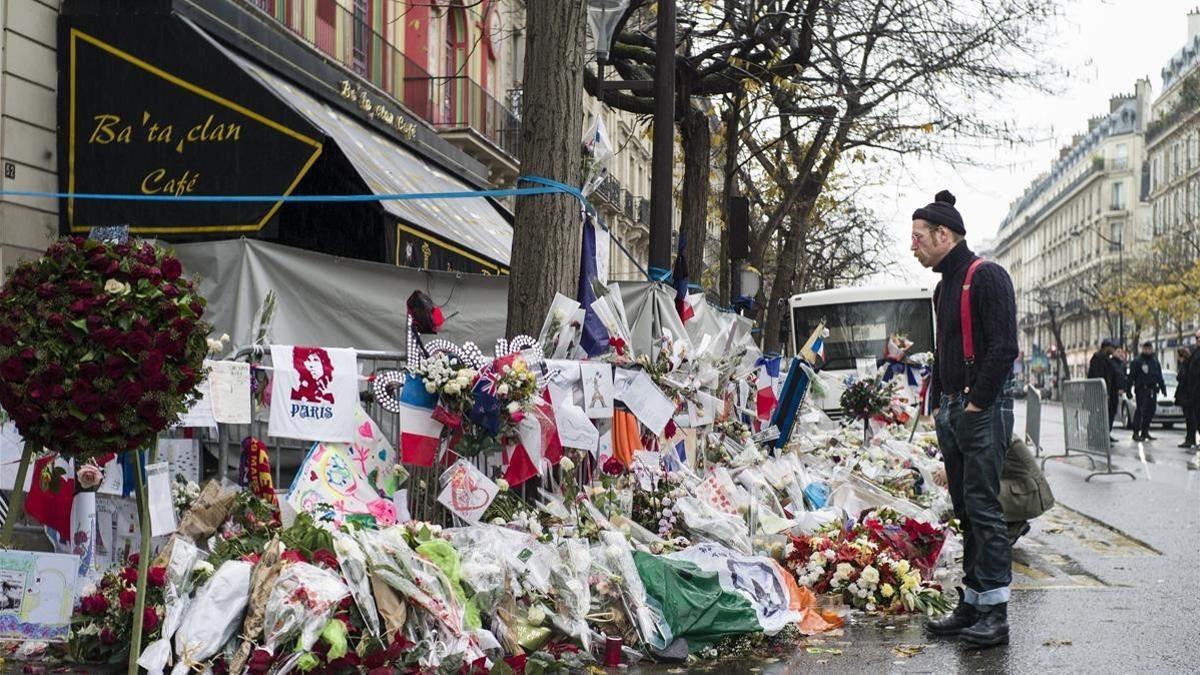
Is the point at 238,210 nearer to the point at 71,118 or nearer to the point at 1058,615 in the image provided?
the point at 71,118

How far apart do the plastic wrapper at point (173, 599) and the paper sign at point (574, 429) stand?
2049 mm

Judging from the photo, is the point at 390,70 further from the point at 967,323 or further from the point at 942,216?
the point at 967,323

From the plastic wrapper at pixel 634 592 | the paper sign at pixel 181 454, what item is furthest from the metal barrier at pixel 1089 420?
the paper sign at pixel 181 454

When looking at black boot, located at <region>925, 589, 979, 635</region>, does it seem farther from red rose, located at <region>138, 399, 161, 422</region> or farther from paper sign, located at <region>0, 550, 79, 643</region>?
paper sign, located at <region>0, 550, 79, 643</region>

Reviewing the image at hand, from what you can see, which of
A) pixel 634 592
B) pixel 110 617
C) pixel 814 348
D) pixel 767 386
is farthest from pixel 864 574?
pixel 767 386

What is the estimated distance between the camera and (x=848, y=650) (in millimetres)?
5922

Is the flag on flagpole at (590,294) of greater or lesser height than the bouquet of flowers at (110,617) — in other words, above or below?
above

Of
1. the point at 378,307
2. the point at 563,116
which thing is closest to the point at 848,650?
the point at 563,116

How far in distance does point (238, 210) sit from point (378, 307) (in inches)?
80.4

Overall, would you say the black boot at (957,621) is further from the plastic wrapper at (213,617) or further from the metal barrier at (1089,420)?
the metal barrier at (1089,420)

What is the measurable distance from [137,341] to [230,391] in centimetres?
152

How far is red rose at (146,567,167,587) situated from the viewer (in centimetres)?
516

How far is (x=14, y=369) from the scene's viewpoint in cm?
444

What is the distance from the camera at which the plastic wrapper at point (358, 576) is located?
5113mm
